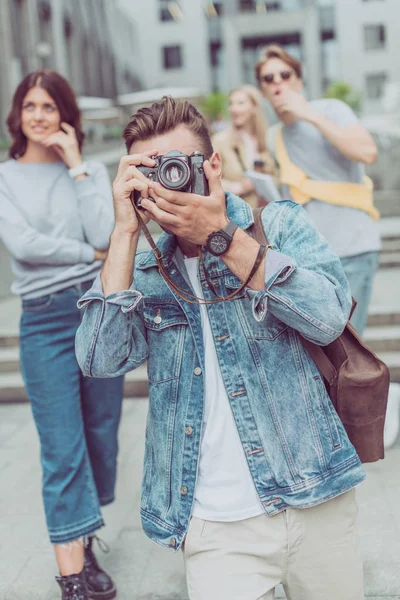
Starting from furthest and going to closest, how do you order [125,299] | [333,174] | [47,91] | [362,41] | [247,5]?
[247,5] < [362,41] < [333,174] < [47,91] < [125,299]

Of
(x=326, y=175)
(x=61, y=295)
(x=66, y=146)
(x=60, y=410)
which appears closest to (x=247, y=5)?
(x=326, y=175)

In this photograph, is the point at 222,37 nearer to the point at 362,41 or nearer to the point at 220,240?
the point at 362,41

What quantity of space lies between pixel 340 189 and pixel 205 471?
2.18 m

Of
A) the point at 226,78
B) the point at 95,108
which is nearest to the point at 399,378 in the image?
the point at 95,108

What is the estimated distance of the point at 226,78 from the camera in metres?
51.6

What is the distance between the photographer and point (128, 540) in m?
3.73

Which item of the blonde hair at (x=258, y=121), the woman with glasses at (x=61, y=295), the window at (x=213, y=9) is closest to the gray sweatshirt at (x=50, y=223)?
the woman with glasses at (x=61, y=295)

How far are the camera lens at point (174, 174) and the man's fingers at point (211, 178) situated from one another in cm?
4

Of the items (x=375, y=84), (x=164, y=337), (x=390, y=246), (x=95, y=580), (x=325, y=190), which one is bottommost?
(x=95, y=580)

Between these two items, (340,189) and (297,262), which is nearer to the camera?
(297,262)

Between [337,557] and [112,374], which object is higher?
[112,374]

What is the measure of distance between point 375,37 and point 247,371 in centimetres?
4308

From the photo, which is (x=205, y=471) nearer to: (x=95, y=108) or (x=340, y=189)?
(x=340, y=189)

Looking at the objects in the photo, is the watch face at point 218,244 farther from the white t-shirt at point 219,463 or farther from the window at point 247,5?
the window at point 247,5
